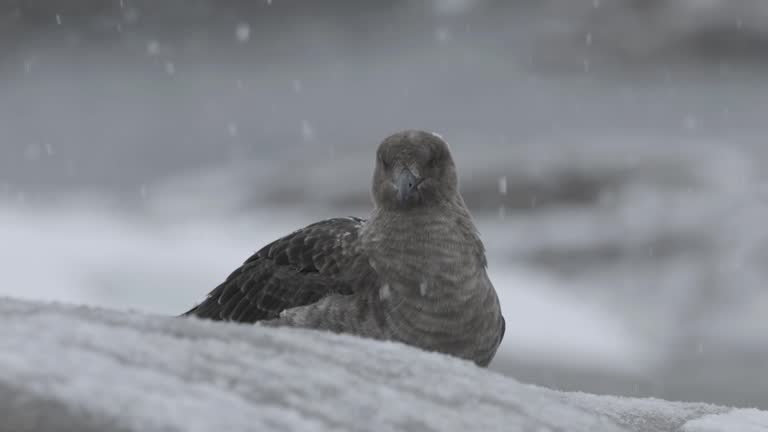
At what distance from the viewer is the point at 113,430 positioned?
215 cm

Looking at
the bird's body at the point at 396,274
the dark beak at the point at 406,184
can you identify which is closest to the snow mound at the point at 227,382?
the bird's body at the point at 396,274

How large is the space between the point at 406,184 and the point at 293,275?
833mm

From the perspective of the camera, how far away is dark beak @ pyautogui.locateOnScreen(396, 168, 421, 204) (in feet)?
16.8

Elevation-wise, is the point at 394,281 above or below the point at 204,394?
above

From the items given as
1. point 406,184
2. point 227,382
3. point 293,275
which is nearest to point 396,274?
point 406,184

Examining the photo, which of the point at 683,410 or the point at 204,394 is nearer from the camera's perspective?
the point at 204,394

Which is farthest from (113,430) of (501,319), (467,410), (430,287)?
(501,319)

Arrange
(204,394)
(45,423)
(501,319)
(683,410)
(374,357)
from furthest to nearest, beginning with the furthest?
(501,319) → (683,410) → (374,357) → (204,394) → (45,423)

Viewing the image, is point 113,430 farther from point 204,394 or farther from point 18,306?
point 18,306

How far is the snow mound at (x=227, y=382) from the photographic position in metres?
2.20

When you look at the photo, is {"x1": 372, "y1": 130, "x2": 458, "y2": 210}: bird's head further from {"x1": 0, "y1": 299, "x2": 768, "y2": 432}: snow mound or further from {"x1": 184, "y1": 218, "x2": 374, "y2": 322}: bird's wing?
{"x1": 0, "y1": 299, "x2": 768, "y2": 432}: snow mound

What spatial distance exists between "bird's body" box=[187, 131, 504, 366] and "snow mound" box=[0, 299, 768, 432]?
1596 millimetres

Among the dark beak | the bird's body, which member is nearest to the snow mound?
the bird's body

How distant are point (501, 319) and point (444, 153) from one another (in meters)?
0.93
